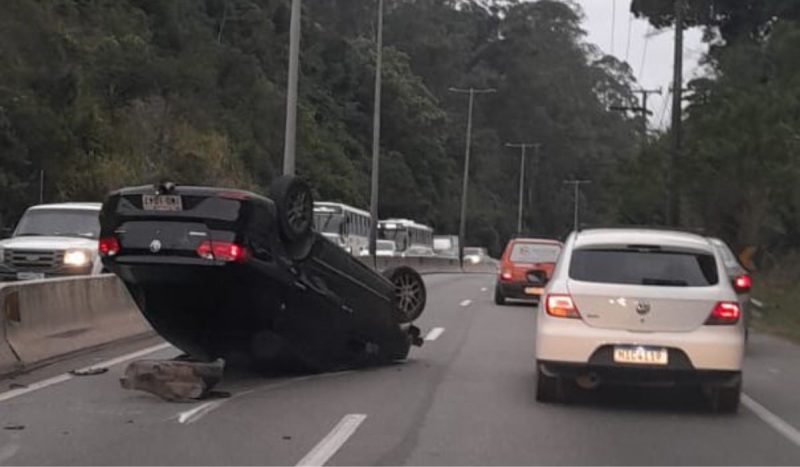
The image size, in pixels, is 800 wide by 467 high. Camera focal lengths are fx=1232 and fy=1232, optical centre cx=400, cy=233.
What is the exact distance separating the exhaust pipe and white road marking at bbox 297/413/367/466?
6.97 ft

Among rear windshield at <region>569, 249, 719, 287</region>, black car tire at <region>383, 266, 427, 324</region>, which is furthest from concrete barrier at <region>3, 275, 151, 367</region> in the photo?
rear windshield at <region>569, 249, 719, 287</region>

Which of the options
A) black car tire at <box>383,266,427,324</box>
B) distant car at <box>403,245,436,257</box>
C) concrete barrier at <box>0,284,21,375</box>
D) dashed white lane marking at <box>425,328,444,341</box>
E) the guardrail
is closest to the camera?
concrete barrier at <box>0,284,21,375</box>

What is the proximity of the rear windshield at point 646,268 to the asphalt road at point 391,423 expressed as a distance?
1259 millimetres

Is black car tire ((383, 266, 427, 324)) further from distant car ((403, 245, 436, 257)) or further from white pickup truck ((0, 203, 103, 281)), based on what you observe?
distant car ((403, 245, 436, 257))

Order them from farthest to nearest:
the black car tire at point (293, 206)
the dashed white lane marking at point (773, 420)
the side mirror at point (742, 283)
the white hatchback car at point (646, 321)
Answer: the side mirror at point (742, 283), the black car tire at point (293, 206), the white hatchback car at point (646, 321), the dashed white lane marking at point (773, 420)

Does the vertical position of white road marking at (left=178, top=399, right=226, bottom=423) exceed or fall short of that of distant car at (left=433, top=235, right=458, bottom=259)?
Answer: it exceeds it

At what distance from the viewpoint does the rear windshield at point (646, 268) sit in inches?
454

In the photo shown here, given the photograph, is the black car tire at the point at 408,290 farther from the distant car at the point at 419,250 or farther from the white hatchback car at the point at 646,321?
the distant car at the point at 419,250

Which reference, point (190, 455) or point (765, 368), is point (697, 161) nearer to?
point (765, 368)

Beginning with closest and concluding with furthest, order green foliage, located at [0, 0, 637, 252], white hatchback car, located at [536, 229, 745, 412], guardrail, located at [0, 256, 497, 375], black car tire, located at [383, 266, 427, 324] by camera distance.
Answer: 1. white hatchback car, located at [536, 229, 745, 412]
2. guardrail, located at [0, 256, 497, 375]
3. black car tire, located at [383, 266, 427, 324]
4. green foliage, located at [0, 0, 637, 252]

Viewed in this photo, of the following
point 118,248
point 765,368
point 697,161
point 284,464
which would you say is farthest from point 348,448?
point 697,161

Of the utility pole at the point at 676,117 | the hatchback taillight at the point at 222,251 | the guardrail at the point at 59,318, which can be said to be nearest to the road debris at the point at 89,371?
the guardrail at the point at 59,318

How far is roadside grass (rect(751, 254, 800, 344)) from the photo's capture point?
23578 millimetres

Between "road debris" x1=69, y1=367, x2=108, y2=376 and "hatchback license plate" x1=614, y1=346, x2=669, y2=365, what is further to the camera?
"road debris" x1=69, y1=367, x2=108, y2=376
